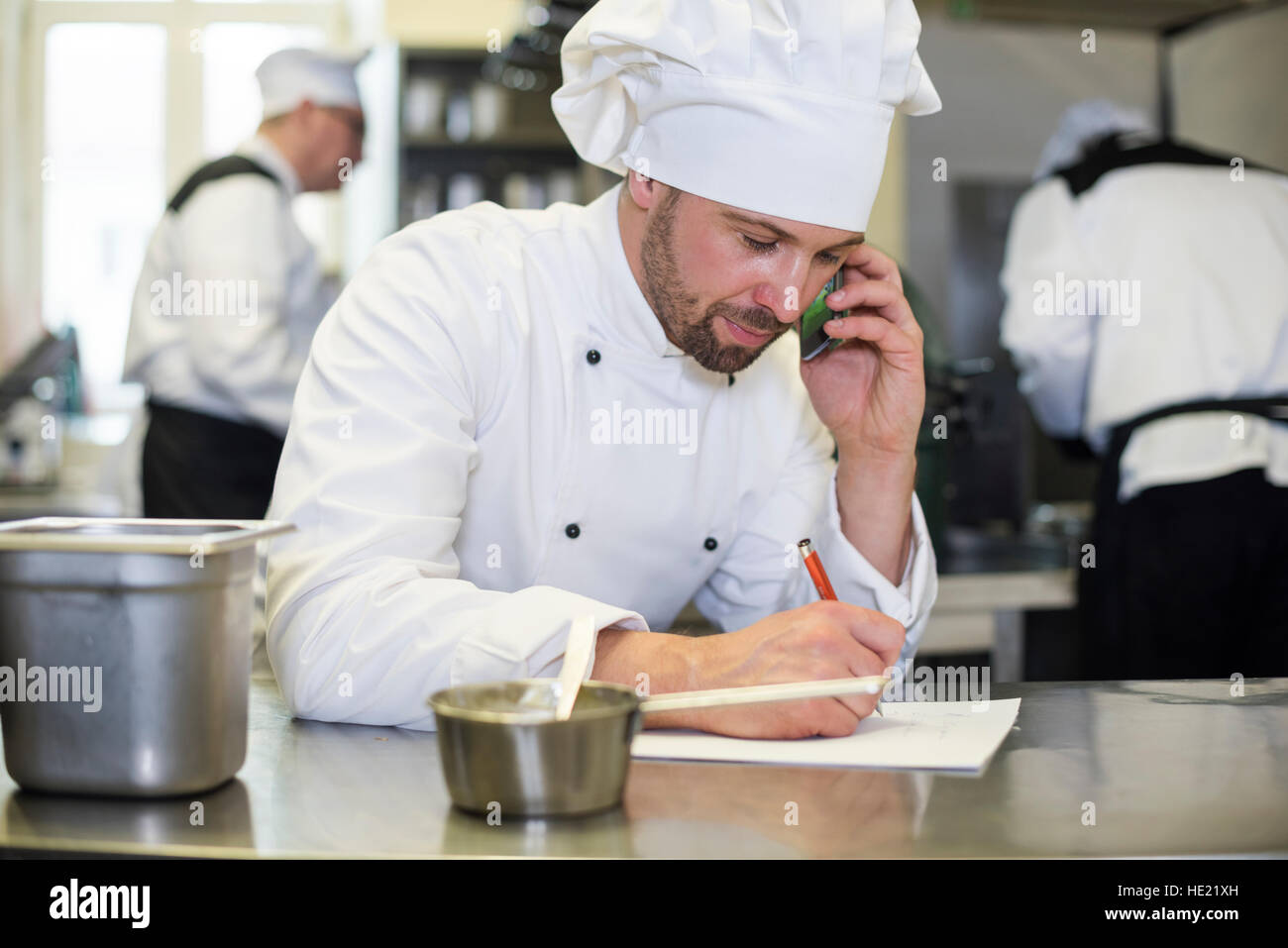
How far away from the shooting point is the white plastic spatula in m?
0.91

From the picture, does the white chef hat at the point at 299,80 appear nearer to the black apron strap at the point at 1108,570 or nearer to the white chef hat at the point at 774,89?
the white chef hat at the point at 774,89

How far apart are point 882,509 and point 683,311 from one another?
35 centimetres

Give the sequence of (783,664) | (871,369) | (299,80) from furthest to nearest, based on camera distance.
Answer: (299,80) < (871,369) < (783,664)

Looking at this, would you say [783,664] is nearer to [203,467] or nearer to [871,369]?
[871,369]

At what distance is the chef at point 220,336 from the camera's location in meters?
2.94

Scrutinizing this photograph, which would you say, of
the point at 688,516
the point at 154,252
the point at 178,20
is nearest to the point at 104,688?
the point at 688,516

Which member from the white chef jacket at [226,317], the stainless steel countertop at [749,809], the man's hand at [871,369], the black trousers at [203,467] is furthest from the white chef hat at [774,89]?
the black trousers at [203,467]

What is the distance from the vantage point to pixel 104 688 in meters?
0.86

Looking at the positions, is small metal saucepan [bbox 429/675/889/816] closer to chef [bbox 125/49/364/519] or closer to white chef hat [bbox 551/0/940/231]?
white chef hat [bbox 551/0/940/231]

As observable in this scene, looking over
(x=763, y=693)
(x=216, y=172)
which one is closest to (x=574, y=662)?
(x=763, y=693)

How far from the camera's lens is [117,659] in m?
0.86

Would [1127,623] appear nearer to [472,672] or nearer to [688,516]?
[688,516]

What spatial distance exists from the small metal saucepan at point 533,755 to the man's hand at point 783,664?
0.75ft
